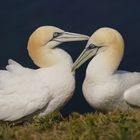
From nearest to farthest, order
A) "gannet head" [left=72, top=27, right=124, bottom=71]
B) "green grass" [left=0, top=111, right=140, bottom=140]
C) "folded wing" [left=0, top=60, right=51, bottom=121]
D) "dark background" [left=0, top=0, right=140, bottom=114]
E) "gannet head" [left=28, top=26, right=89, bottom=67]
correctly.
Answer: "green grass" [left=0, top=111, right=140, bottom=140] → "folded wing" [left=0, top=60, right=51, bottom=121] → "gannet head" [left=72, top=27, right=124, bottom=71] → "gannet head" [left=28, top=26, right=89, bottom=67] → "dark background" [left=0, top=0, right=140, bottom=114]

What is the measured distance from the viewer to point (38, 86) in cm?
1263

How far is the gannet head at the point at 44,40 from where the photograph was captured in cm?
1344

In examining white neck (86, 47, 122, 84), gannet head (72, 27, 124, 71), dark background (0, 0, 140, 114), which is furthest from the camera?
dark background (0, 0, 140, 114)

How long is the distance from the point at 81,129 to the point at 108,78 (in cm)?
312

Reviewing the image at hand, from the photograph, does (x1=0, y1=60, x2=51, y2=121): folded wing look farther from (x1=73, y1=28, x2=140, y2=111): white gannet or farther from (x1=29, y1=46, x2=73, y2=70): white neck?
(x1=73, y1=28, x2=140, y2=111): white gannet

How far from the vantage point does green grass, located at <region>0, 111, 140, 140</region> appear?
9367 mm

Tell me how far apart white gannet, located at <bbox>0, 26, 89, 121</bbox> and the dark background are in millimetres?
3240

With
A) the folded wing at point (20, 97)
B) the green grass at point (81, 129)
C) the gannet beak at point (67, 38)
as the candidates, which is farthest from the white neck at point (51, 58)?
the green grass at point (81, 129)

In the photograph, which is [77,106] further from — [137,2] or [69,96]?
[137,2]

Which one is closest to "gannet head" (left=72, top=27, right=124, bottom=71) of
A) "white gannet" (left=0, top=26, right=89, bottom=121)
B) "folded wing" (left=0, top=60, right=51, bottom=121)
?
"white gannet" (left=0, top=26, right=89, bottom=121)

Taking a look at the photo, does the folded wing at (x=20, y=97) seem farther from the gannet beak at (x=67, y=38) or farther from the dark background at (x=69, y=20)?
the dark background at (x=69, y=20)

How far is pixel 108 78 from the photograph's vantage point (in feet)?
42.1

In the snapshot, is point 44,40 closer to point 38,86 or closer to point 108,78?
point 38,86

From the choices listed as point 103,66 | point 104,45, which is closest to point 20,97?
point 103,66
